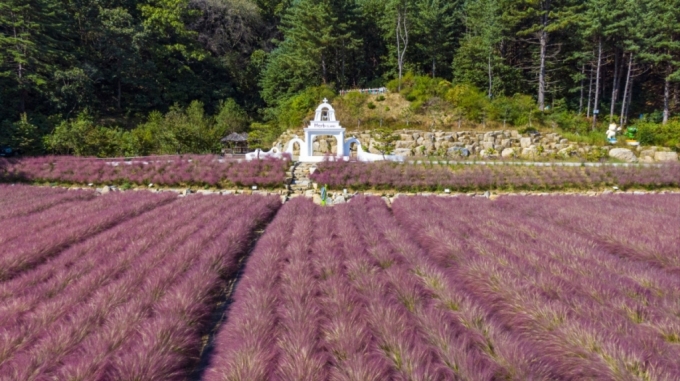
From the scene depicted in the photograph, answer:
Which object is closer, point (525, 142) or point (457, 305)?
point (457, 305)

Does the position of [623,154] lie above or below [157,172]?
above

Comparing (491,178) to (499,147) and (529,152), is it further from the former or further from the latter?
(499,147)

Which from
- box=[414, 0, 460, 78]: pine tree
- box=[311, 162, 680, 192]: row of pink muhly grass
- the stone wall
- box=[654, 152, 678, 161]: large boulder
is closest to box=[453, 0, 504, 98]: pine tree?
box=[414, 0, 460, 78]: pine tree

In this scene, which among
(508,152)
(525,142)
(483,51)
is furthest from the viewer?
(483,51)

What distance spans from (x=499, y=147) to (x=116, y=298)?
77.7ft

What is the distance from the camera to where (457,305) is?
3.57 m

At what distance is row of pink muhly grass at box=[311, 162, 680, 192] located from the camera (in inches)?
571

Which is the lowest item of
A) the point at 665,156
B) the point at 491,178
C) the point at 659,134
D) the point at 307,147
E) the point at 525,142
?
the point at 491,178

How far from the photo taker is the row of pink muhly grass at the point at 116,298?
2.63m

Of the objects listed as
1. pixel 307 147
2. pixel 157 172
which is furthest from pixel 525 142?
pixel 157 172

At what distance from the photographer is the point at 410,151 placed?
22969 millimetres

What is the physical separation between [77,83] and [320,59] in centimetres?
1968

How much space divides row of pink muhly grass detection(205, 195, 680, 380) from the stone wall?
15825 mm

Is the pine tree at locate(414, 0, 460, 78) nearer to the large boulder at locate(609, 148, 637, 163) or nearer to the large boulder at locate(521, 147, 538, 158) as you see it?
the large boulder at locate(521, 147, 538, 158)
